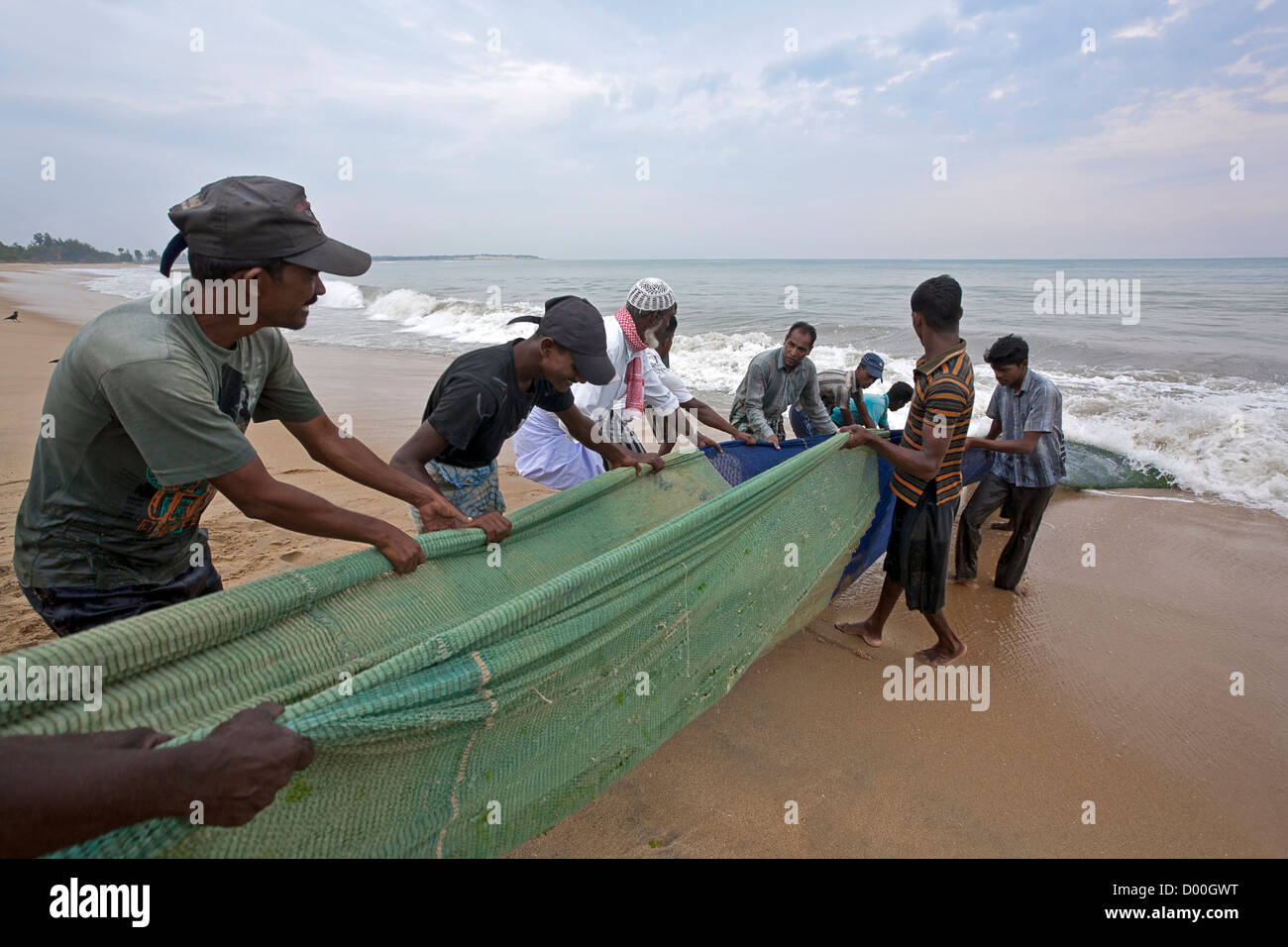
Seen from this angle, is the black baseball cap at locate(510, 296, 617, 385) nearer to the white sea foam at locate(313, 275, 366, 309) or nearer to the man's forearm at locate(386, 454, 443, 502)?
the man's forearm at locate(386, 454, 443, 502)

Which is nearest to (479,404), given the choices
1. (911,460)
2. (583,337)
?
(583,337)

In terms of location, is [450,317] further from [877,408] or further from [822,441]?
[822,441]

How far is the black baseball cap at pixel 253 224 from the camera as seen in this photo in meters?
1.53

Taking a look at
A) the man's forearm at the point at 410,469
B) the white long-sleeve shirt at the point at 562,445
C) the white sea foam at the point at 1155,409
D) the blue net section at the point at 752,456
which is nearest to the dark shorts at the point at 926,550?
the blue net section at the point at 752,456

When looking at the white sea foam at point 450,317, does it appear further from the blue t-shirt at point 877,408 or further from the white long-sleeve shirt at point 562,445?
the white long-sleeve shirt at point 562,445

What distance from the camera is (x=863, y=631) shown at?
360 cm

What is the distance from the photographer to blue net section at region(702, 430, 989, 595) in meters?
3.58

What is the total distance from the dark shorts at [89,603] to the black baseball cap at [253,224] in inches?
31.5

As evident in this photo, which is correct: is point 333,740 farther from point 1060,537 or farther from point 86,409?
point 1060,537

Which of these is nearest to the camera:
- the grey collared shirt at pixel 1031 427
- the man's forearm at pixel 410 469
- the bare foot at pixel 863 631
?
the man's forearm at pixel 410 469

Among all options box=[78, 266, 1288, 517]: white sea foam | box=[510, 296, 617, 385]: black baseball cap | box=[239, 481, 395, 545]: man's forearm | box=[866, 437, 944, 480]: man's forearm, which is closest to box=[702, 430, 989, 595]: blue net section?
box=[866, 437, 944, 480]: man's forearm

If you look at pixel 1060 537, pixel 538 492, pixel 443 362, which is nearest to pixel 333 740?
pixel 538 492

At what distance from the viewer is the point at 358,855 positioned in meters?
1.54

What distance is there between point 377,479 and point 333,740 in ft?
3.28
